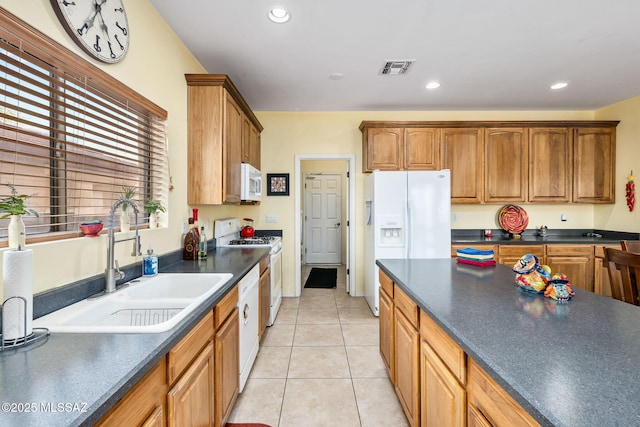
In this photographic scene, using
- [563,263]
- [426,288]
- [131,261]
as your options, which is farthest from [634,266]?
[131,261]

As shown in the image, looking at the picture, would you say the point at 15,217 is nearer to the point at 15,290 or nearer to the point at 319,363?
the point at 15,290

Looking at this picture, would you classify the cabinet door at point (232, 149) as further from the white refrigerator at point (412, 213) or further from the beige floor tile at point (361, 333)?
the beige floor tile at point (361, 333)

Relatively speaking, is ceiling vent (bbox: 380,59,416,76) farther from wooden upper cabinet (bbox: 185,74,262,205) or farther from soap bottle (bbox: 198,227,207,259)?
soap bottle (bbox: 198,227,207,259)

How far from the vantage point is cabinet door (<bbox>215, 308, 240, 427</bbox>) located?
5.08 feet

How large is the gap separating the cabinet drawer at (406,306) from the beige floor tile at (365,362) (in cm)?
79

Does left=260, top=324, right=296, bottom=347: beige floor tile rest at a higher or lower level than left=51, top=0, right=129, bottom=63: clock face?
A: lower

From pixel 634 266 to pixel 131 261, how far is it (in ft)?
9.00

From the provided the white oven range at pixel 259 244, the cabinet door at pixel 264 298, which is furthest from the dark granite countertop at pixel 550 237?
the cabinet door at pixel 264 298

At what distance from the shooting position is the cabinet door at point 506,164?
386 centimetres

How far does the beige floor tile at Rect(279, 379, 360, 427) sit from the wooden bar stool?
1663 millimetres

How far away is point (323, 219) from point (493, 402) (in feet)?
18.9

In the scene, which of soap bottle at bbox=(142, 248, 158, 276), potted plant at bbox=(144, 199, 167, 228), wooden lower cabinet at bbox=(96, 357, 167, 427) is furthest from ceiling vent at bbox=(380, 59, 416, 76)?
wooden lower cabinet at bbox=(96, 357, 167, 427)

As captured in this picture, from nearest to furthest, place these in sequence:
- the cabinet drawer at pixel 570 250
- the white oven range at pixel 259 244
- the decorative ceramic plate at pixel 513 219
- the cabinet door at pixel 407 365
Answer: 1. the cabinet door at pixel 407 365
2. the white oven range at pixel 259 244
3. the cabinet drawer at pixel 570 250
4. the decorative ceramic plate at pixel 513 219

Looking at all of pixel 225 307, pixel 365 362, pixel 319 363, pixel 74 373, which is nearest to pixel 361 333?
pixel 365 362
